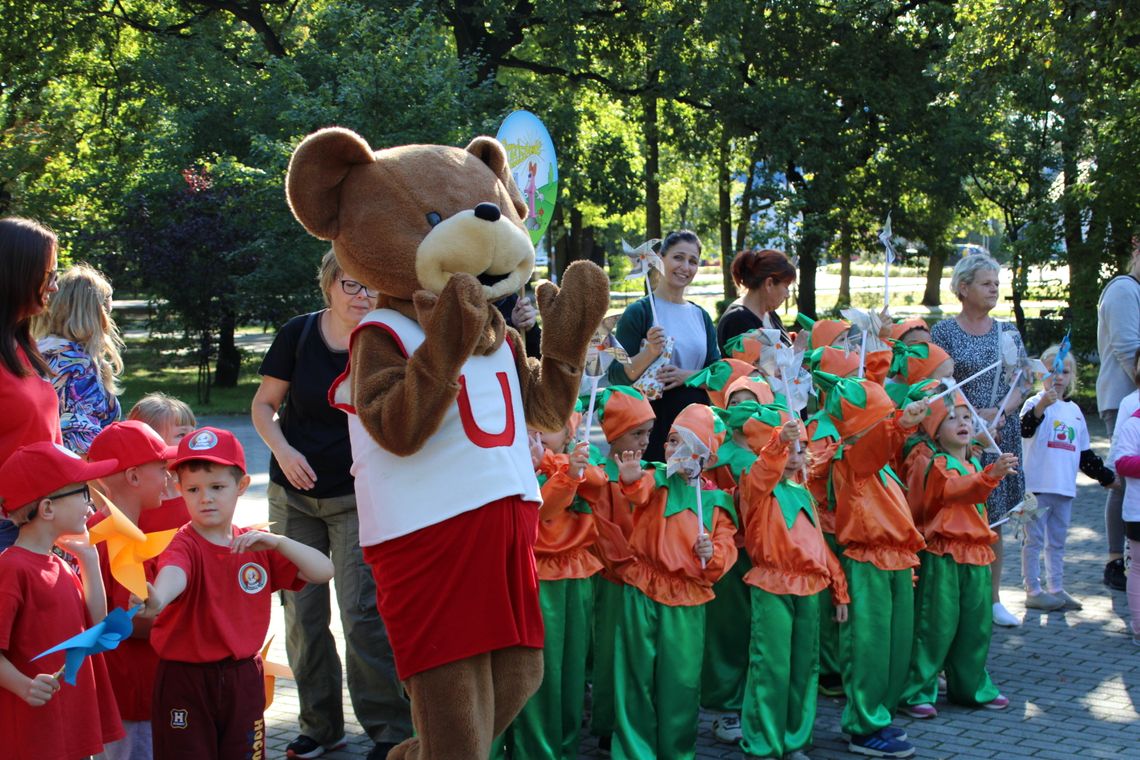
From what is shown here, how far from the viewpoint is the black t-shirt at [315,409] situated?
493 cm

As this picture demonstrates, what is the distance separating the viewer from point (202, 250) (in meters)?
17.6

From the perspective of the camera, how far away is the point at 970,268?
6648mm

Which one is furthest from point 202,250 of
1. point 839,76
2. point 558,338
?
point 558,338

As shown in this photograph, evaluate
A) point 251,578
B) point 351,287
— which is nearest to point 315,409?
point 351,287

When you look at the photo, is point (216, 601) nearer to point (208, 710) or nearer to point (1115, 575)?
point (208, 710)

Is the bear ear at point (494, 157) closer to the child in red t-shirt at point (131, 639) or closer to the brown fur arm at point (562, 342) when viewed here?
the brown fur arm at point (562, 342)

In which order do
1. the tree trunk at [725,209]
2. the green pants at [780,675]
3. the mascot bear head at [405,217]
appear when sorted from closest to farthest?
1. the mascot bear head at [405,217]
2. the green pants at [780,675]
3. the tree trunk at [725,209]

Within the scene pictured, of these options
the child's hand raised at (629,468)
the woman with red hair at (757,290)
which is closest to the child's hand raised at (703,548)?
the child's hand raised at (629,468)

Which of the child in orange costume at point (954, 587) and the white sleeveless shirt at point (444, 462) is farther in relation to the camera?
the child in orange costume at point (954, 587)

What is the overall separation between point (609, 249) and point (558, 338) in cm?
4279

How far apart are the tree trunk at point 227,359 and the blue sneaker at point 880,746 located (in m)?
15.0

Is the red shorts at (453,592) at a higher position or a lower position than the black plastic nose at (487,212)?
lower

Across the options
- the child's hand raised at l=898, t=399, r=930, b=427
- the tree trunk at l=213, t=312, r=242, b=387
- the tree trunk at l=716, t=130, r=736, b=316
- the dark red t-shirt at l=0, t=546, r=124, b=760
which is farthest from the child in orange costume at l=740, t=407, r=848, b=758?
the tree trunk at l=716, t=130, r=736, b=316

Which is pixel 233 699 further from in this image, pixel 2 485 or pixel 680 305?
pixel 680 305
